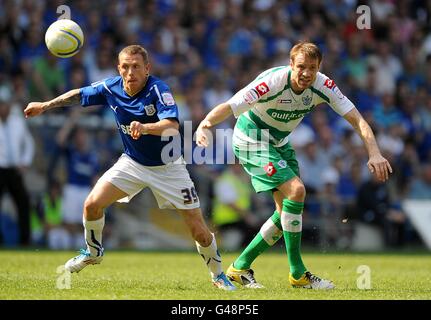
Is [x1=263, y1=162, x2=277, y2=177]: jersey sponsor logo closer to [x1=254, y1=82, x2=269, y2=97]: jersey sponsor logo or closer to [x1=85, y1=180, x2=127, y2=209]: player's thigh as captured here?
[x1=254, y1=82, x2=269, y2=97]: jersey sponsor logo

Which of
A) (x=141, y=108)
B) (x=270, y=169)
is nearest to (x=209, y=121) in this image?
(x=141, y=108)

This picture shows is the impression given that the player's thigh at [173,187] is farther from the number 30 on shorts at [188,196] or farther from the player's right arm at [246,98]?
the player's right arm at [246,98]

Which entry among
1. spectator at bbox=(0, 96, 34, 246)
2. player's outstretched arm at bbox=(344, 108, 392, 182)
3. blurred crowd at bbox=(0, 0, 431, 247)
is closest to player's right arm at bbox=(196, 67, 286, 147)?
player's outstretched arm at bbox=(344, 108, 392, 182)

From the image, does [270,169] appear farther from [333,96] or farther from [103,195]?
[103,195]

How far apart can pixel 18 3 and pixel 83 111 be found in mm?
2782

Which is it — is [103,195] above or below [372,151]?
below

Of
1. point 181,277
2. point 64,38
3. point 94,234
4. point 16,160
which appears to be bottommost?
point 181,277

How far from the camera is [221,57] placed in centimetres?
1995

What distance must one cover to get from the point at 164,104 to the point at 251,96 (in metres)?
0.95

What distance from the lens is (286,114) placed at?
9.66 m

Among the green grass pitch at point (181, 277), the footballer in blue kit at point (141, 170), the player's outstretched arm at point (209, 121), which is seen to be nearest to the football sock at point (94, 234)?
the footballer in blue kit at point (141, 170)

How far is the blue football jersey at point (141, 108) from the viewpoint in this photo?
29.5 feet
